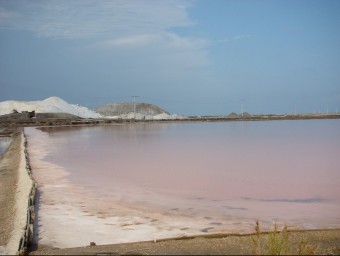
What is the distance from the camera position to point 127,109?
126 meters

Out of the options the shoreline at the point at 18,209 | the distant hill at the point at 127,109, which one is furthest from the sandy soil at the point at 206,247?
the distant hill at the point at 127,109

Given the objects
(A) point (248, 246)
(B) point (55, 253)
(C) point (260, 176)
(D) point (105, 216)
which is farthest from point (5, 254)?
(C) point (260, 176)

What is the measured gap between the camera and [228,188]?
9.08 meters

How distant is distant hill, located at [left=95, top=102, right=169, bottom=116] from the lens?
120m

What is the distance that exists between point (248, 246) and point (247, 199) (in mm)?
3459

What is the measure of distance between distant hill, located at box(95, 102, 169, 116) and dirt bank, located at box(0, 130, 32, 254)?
4253 inches

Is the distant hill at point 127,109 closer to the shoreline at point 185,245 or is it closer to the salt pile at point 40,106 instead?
the salt pile at point 40,106

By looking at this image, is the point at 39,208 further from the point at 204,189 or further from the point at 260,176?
the point at 260,176

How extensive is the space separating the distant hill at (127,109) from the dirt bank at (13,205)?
4253 inches

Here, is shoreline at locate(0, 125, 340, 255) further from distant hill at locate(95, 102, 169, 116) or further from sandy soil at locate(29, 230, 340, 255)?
distant hill at locate(95, 102, 169, 116)

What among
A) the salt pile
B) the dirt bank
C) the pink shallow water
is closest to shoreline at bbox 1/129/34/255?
the dirt bank

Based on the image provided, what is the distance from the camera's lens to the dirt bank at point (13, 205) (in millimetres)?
5234

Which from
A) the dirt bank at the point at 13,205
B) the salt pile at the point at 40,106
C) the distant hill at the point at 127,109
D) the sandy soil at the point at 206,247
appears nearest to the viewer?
the sandy soil at the point at 206,247

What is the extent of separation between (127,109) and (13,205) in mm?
118972
